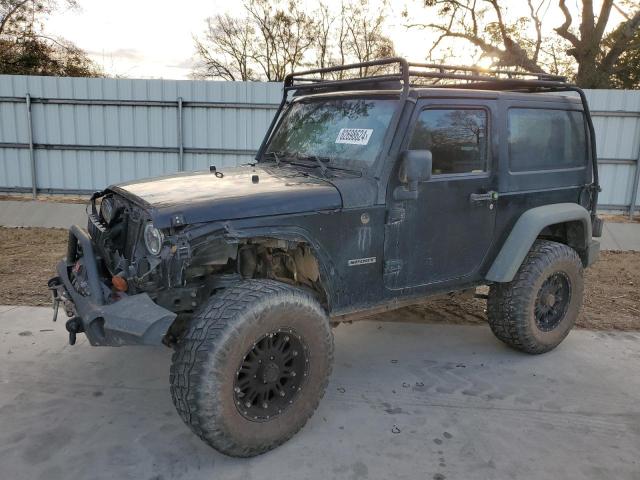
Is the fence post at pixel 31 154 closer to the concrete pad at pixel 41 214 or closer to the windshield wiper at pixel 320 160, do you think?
the concrete pad at pixel 41 214

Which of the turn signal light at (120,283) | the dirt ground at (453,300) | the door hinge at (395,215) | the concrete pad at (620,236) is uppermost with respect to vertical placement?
the door hinge at (395,215)

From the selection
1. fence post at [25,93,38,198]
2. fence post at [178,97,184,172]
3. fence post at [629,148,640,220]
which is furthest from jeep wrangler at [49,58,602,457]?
fence post at [25,93,38,198]

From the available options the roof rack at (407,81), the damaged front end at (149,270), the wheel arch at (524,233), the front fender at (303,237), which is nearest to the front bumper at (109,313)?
the damaged front end at (149,270)

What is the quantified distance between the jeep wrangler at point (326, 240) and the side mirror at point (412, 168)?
0.01 metres

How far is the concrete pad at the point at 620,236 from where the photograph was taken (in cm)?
857

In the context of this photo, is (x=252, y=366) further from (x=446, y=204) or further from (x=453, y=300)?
(x=453, y=300)

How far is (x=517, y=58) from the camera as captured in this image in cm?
1870

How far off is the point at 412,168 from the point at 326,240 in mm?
674

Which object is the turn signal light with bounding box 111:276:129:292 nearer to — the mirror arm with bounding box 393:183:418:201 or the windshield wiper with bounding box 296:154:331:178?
the windshield wiper with bounding box 296:154:331:178

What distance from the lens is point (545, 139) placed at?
4363 millimetres

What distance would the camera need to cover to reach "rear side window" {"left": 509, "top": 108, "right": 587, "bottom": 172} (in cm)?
416

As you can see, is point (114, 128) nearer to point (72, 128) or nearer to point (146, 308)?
point (72, 128)

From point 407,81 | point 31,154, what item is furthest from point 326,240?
point 31,154

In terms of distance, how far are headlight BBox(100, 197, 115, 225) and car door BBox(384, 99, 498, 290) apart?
1.77m
